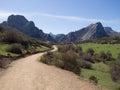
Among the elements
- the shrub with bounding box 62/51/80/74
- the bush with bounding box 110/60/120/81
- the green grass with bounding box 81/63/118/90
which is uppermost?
the shrub with bounding box 62/51/80/74

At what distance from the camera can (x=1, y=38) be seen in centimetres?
7288

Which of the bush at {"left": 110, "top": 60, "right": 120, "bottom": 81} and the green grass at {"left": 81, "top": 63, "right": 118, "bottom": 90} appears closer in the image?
the green grass at {"left": 81, "top": 63, "right": 118, "bottom": 90}

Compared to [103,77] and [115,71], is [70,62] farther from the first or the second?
[115,71]

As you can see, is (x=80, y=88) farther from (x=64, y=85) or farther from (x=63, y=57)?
(x=63, y=57)

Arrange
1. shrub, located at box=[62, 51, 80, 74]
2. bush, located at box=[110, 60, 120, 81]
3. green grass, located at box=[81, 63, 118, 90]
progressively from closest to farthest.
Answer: green grass, located at box=[81, 63, 118, 90] < shrub, located at box=[62, 51, 80, 74] < bush, located at box=[110, 60, 120, 81]

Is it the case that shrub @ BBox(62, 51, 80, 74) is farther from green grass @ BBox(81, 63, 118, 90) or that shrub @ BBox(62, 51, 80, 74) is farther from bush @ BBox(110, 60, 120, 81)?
bush @ BBox(110, 60, 120, 81)

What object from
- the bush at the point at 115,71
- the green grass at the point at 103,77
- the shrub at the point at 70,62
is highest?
→ the shrub at the point at 70,62

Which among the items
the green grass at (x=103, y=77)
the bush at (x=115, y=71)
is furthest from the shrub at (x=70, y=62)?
the bush at (x=115, y=71)

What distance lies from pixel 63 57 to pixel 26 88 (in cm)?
1858

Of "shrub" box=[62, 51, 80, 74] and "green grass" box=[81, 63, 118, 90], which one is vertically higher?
"shrub" box=[62, 51, 80, 74]

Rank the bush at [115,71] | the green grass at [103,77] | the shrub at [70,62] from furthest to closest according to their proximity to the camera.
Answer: the bush at [115,71]
the shrub at [70,62]
the green grass at [103,77]

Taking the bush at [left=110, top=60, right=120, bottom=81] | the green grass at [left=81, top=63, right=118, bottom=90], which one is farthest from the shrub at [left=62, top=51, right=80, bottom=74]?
the bush at [left=110, top=60, right=120, bottom=81]

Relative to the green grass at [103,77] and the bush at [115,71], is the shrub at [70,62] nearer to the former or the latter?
the green grass at [103,77]

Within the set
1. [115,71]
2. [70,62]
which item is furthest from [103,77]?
[70,62]
